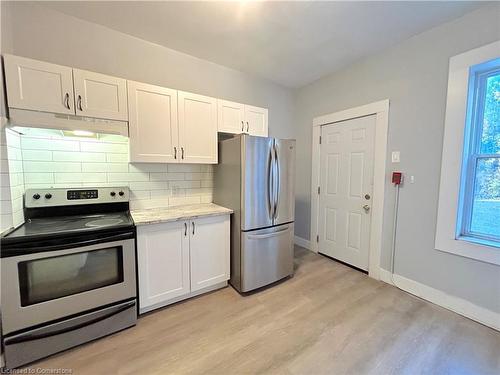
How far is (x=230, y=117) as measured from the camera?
2527 mm

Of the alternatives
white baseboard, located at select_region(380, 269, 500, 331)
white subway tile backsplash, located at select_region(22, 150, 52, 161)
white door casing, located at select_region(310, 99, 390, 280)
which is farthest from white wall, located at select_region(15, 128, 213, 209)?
white baseboard, located at select_region(380, 269, 500, 331)

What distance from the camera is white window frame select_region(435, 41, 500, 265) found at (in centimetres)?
→ 183

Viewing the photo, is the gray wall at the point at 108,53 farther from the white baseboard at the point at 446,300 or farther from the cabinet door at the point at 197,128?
the white baseboard at the point at 446,300

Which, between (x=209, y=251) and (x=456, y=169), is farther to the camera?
(x=209, y=251)

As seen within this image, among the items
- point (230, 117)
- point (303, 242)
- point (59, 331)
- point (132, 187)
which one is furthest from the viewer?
point (303, 242)

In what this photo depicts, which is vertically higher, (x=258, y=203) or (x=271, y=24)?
(x=271, y=24)

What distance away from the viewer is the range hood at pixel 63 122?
4.97 feet

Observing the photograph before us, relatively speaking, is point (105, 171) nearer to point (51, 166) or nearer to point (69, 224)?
point (51, 166)

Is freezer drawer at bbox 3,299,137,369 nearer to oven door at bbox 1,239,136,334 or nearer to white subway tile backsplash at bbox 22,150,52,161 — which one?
oven door at bbox 1,239,136,334

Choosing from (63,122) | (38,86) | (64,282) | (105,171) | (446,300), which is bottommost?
(446,300)

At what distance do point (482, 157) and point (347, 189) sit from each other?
1.30m

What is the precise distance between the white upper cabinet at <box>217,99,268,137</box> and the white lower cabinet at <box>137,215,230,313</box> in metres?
1.08

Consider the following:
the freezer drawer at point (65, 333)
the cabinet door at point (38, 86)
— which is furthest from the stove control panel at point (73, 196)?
the freezer drawer at point (65, 333)

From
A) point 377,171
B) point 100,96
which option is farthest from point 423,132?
point 100,96
